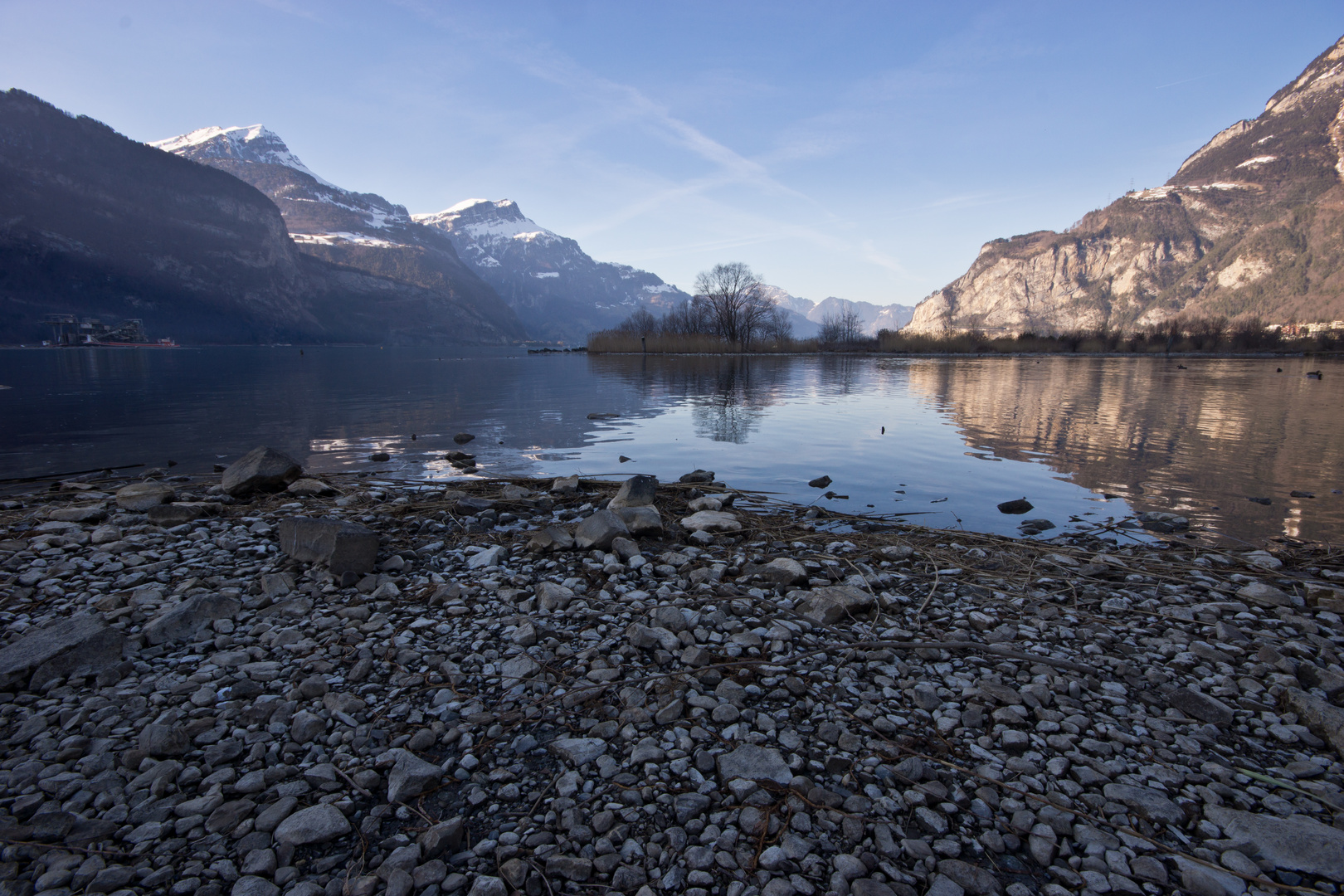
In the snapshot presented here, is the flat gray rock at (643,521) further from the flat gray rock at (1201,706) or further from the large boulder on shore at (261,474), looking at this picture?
the large boulder on shore at (261,474)

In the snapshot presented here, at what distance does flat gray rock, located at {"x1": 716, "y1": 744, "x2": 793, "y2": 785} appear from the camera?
2.84m

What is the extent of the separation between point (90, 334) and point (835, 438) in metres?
186

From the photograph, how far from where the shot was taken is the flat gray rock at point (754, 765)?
284cm

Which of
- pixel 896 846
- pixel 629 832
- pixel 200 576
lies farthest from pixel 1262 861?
pixel 200 576

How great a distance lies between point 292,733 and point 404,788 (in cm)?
91

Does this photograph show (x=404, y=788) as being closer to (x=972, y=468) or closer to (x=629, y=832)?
(x=629, y=832)

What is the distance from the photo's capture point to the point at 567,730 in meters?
3.21

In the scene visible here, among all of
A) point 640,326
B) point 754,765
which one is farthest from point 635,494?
point 640,326

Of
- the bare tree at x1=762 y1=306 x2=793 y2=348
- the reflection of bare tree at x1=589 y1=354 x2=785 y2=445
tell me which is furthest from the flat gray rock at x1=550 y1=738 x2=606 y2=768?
the bare tree at x1=762 y1=306 x2=793 y2=348

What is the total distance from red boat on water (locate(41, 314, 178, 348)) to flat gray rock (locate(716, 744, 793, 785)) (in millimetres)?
178630

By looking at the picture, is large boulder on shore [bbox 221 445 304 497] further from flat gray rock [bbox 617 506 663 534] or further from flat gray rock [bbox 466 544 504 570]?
flat gray rock [bbox 617 506 663 534]

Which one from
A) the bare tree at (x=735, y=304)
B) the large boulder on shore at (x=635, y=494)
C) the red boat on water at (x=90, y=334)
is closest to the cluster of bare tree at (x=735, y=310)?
the bare tree at (x=735, y=304)

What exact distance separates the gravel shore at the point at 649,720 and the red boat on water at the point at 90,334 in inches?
6902

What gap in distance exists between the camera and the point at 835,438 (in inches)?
591
